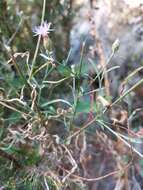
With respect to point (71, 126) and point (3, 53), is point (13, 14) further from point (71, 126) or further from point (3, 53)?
point (71, 126)

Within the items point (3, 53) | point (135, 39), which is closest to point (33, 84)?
point (3, 53)

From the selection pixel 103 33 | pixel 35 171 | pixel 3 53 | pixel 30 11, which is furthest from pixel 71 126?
pixel 103 33

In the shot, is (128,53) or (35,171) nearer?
(35,171)

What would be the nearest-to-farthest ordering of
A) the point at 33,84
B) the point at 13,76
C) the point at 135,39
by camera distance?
the point at 33,84 → the point at 13,76 → the point at 135,39

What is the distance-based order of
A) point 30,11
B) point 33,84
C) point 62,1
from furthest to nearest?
point 30,11 → point 62,1 → point 33,84

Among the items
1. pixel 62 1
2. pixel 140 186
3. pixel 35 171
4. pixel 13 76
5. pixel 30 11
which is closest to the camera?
pixel 35 171

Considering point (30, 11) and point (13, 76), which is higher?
point (30, 11)

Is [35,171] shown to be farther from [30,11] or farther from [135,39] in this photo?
[135,39]

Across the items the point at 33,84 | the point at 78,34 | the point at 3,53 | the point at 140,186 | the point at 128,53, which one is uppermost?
the point at 78,34

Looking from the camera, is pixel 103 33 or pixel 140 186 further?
pixel 103 33
